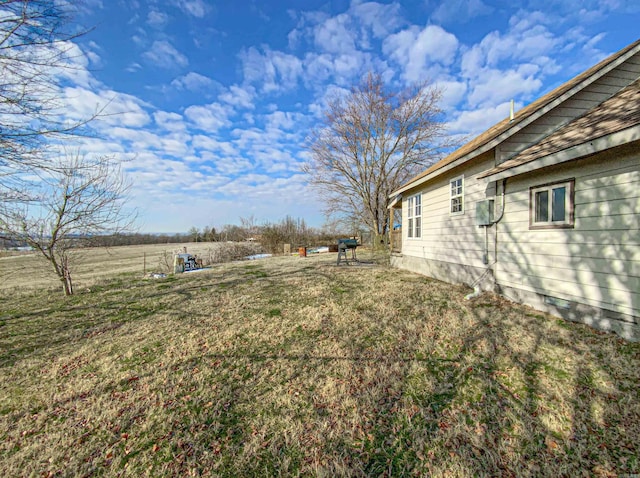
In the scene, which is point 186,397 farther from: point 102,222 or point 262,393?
point 102,222

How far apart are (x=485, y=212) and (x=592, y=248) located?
1984 mm

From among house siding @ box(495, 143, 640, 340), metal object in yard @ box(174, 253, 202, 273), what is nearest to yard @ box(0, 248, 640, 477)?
house siding @ box(495, 143, 640, 340)

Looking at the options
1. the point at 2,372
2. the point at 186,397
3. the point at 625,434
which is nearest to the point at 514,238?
the point at 625,434

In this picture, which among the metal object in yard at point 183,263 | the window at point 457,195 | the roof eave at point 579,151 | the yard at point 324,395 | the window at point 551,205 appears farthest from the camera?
the metal object in yard at point 183,263

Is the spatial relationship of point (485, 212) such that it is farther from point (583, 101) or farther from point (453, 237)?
point (583, 101)

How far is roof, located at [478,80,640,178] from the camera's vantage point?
12.4ft

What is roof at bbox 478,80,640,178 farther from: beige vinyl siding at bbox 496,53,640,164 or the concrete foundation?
the concrete foundation

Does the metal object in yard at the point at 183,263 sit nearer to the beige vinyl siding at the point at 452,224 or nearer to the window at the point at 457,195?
the beige vinyl siding at the point at 452,224

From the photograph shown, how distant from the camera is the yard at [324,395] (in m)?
2.16

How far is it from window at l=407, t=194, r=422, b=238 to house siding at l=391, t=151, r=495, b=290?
277 mm

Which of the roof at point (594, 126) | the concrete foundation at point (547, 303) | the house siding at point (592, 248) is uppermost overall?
the roof at point (594, 126)

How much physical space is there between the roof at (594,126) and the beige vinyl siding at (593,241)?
0.36 metres

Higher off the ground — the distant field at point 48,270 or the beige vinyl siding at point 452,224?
the beige vinyl siding at point 452,224

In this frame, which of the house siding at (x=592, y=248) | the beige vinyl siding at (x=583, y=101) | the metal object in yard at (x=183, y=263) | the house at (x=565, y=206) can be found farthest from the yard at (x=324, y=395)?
the metal object in yard at (x=183, y=263)
